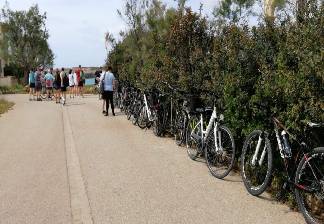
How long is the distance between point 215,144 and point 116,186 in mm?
1578

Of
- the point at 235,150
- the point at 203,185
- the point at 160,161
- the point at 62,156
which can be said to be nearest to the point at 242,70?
the point at 235,150

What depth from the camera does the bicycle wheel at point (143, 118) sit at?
13.2 m

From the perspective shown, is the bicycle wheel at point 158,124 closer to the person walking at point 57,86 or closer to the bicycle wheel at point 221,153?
the bicycle wheel at point 221,153

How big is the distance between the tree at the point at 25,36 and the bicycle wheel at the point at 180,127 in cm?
4440

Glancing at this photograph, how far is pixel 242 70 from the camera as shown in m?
7.31

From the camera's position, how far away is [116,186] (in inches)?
279

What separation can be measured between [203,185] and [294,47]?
224 cm

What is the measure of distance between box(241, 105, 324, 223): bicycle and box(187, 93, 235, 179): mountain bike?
484mm

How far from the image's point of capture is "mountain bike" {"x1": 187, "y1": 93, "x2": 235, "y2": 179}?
7.33 meters

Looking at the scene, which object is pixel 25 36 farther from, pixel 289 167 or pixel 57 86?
pixel 289 167

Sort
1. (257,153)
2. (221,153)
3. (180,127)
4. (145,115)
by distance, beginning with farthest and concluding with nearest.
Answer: (145,115) → (180,127) → (221,153) → (257,153)

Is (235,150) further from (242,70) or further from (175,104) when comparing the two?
(175,104)

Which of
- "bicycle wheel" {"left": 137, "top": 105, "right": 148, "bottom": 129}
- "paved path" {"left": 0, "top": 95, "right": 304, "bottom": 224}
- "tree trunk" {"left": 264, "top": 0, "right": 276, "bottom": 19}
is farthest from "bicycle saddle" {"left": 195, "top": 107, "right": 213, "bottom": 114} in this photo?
"bicycle wheel" {"left": 137, "top": 105, "right": 148, "bottom": 129}

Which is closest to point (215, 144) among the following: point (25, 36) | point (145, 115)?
point (145, 115)
